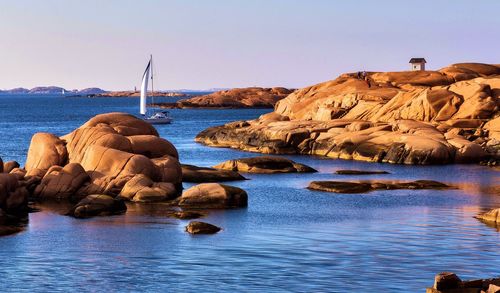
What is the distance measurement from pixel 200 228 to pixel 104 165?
12977 millimetres

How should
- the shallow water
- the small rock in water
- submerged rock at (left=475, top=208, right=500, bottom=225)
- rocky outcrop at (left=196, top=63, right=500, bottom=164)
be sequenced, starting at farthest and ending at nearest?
rocky outcrop at (left=196, top=63, right=500, bottom=164) → the small rock in water → submerged rock at (left=475, top=208, right=500, bottom=225) → the shallow water

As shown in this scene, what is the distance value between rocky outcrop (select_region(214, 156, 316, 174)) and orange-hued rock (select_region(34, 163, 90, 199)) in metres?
16.5

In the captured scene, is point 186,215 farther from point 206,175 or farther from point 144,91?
point 144,91

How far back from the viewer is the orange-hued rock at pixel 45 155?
167ft

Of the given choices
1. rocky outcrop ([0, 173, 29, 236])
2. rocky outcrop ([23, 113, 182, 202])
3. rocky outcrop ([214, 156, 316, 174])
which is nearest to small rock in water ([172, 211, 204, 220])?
rocky outcrop ([23, 113, 182, 202])

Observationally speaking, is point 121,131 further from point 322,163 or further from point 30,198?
point 322,163

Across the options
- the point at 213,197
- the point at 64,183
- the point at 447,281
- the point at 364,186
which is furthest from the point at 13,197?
the point at 447,281

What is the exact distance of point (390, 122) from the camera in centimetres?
8019

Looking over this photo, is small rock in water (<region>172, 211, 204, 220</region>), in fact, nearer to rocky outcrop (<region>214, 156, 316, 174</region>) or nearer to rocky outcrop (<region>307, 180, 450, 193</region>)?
rocky outcrop (<region>307, 180, 450, 193</region>)

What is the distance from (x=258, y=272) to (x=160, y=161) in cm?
2199

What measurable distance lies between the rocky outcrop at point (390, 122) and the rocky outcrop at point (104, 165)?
22765 millimetres

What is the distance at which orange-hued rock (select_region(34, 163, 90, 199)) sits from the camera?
4684cm

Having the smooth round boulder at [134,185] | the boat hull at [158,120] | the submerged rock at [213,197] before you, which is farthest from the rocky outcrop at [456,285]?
the boat hull at [158,120]

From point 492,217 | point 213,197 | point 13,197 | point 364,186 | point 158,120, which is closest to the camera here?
point 492,217
